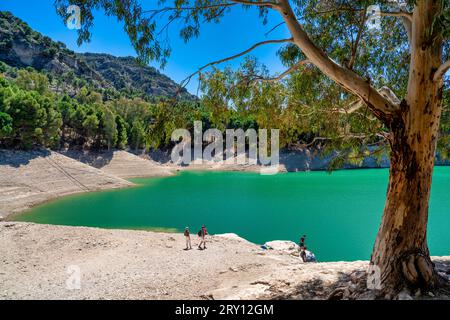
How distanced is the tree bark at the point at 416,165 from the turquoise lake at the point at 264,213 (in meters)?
7.38

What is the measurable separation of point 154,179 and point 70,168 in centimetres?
1136

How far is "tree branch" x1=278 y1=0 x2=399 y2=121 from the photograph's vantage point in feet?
13.3

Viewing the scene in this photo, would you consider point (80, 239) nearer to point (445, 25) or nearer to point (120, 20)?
point (120, 20)

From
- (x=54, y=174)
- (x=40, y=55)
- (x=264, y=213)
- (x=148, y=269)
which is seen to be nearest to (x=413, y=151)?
(x=148, y=269)

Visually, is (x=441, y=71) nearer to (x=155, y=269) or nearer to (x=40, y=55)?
(x=155, y=269)

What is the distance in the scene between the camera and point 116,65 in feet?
472

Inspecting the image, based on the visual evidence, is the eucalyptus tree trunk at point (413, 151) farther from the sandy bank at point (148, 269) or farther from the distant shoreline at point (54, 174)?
the distant shoreline at point (54, 174)

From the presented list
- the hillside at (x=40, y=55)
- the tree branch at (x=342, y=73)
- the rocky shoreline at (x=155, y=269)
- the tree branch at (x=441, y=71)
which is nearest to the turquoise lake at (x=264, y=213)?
the rocky shoreline at (x=155, y=269)

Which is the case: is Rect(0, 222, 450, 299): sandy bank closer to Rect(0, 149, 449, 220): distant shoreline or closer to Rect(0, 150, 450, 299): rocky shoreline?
Rect(0, 150, 450, 299): rocky shoreline

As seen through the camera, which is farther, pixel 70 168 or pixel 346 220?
pixel 70 168

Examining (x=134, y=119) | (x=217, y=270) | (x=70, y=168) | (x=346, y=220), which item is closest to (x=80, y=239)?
(x=217, y=270)

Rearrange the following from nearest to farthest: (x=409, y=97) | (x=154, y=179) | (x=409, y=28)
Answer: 1. (x=409, y=97)
2. (x=409, y=28)
3. (x=154, y=179)

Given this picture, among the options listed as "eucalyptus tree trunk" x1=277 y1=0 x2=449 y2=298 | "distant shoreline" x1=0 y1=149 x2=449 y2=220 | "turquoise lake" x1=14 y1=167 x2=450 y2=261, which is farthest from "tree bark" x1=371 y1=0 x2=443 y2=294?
"distant shoreline" x1=0 y1=149 x2=449 y2=220

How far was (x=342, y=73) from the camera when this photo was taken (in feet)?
13.5
